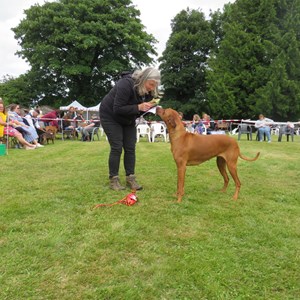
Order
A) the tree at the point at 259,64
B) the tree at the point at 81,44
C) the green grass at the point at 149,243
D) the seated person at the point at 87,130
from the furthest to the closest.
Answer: the tree at the point at 81,44 < the tree at the point at 259,64 < the seated person at the point at 87,130 < the green grass at the point at 149,243

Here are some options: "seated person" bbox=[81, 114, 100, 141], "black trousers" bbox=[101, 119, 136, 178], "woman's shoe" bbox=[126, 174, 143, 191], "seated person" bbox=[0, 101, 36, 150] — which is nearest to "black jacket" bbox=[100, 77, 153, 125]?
"black trousers" bbox=[101, 119, 136, 178]

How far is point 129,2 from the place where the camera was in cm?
3098

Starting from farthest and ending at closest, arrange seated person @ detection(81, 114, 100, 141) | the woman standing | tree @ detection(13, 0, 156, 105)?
tree @ detection(13, 0, 156, 105) < seated person @ detection(81, 114, 100, 141) < the woman standing

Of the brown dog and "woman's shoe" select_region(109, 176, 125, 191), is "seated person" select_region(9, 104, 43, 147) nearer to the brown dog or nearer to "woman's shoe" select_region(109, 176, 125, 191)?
"woman's shoe" select_region(109, 176, 125, 191)

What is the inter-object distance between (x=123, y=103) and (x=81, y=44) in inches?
997

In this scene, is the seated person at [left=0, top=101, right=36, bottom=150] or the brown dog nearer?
the brown dog

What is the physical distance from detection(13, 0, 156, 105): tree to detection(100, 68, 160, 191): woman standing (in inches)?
959

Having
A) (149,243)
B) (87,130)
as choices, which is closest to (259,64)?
(87,130)

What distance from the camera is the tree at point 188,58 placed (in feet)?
118

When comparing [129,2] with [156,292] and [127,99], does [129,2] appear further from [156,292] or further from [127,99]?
[156,292]

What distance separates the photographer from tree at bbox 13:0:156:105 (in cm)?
2778

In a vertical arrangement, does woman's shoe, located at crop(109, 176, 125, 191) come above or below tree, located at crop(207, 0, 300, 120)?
below

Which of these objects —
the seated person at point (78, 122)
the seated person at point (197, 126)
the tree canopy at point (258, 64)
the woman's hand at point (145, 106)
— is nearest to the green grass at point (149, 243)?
the woman's hand at point (145, 106)

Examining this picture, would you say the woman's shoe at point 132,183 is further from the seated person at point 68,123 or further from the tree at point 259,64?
the tree at point 259,64
